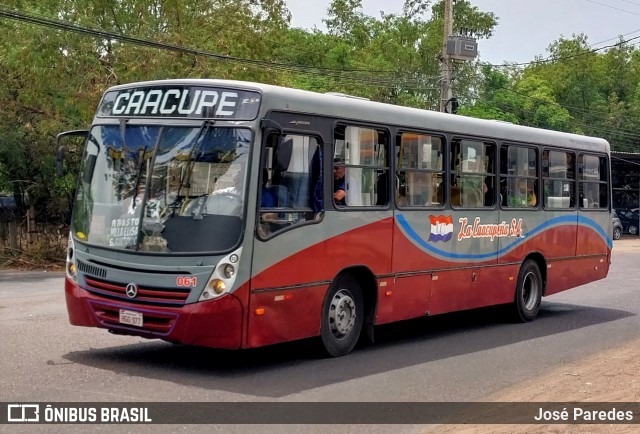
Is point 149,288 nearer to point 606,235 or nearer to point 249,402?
point 249,402

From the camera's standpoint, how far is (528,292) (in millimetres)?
15141

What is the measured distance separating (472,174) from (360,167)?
2806mm

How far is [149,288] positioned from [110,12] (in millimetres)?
19875

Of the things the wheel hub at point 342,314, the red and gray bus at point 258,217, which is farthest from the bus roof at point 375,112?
the wheel hub at point 342,314

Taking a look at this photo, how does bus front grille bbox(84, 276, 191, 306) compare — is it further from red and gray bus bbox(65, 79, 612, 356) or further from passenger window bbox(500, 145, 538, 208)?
passenger window bbox(500, 145, 538, 208)

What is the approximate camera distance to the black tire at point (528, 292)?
14734 mm

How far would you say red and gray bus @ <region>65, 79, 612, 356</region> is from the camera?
9.31 m

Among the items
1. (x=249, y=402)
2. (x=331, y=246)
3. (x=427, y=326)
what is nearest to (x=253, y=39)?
(x=427, y=326)

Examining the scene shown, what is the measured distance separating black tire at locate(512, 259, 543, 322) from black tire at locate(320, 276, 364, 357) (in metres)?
4.34

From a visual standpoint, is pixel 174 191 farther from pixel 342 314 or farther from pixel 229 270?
pixel 342 314

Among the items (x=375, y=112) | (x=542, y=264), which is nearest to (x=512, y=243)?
(x=542, y=264)

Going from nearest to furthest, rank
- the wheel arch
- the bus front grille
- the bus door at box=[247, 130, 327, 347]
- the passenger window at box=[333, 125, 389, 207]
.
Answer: the bus front grille → the bus door at box=[247, 130, 327, 347] → the passenger window at box=[333, 125, 389, 207] → the wheel arch

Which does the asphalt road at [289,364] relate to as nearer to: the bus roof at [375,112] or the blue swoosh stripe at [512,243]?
the blue swoosh stripe at [512,243]

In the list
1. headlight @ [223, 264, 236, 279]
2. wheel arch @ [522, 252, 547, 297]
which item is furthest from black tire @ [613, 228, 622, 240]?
headlight @ [223, 264, 236, 279]
